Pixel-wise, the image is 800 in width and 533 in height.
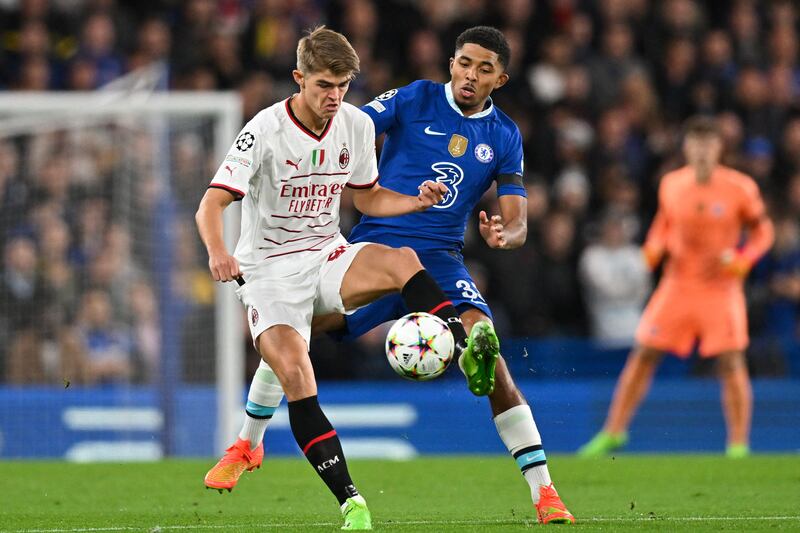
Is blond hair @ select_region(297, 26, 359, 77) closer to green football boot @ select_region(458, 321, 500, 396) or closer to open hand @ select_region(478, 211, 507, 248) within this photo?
open hand @ select_region(478, 211, 507, 248)

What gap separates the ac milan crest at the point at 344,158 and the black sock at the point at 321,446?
1255mm

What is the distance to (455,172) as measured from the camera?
25.6ft

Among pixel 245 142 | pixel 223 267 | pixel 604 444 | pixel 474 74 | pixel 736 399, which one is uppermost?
pixel 474 74

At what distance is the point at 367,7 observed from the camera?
1549 centimetres

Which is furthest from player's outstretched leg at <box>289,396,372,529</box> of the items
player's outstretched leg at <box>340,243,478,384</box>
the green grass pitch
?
player's outstretched leg at <box>340,243,478,384</box>

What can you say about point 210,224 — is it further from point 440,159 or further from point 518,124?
point 518,124

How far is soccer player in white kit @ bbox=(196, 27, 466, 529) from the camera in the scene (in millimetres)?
6852

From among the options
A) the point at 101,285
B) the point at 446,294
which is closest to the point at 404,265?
the point at 446,294

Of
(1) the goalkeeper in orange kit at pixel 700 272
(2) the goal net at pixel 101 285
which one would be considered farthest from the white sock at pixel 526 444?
(2) the goal net at pixel 101 285

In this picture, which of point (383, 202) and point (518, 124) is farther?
point (518, 124)

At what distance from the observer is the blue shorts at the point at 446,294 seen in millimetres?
7516

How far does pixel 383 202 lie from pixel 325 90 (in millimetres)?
788

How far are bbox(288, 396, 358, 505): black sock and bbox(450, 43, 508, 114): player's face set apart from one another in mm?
1959

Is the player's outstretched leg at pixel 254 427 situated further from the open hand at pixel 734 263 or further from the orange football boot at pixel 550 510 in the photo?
Answer: the open hand at pixel 734 263
